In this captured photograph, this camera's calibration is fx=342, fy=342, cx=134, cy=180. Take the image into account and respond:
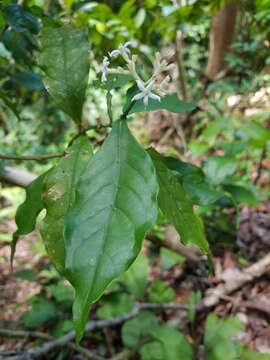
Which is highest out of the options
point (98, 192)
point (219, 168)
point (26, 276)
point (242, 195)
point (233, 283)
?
point (98, 192)

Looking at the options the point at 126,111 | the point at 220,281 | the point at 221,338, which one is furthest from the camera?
the point at 220,281

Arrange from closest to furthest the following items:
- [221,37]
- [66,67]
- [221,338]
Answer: [66,67] < [221,338] < [221,37]

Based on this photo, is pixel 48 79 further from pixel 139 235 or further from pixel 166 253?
pixel 166 253

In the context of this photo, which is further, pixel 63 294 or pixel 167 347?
pixel 63 294

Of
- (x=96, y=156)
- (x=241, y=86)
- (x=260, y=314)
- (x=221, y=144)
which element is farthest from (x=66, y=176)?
(x=241, y=86)

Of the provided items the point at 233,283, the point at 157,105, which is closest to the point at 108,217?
the point at 157,105

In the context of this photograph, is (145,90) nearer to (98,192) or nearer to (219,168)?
(98,192)

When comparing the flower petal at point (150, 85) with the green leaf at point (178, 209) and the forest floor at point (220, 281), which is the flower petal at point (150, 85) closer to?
the green leaf at point (178, 209)
